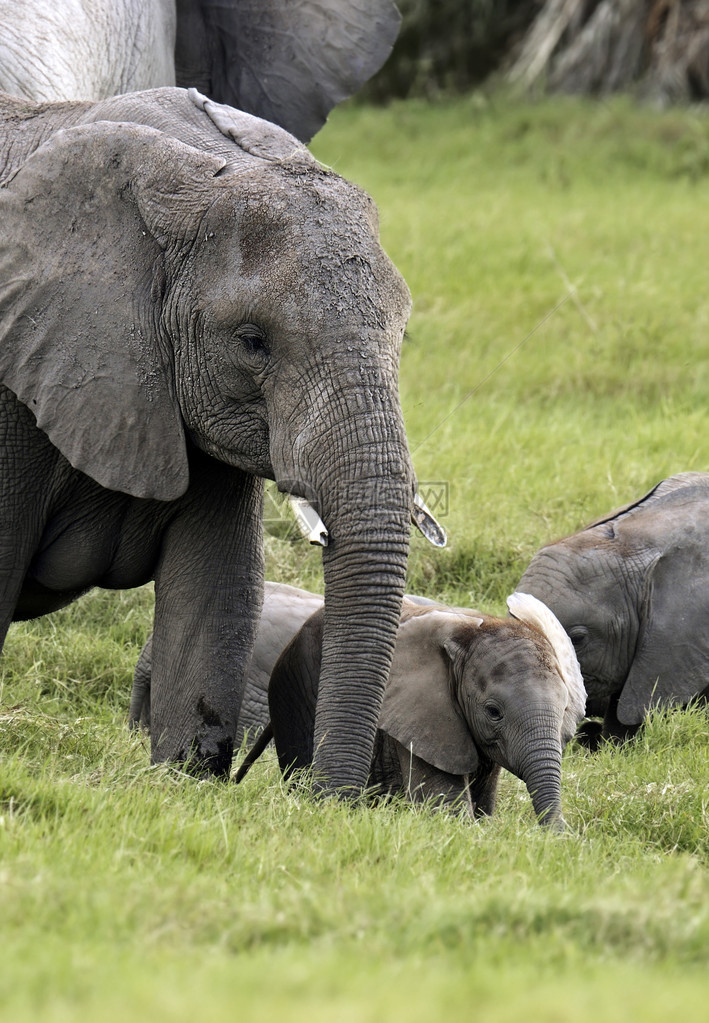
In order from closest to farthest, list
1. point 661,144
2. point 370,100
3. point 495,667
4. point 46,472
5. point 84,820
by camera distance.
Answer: point 84,820 → point 46,472 → point 495,667 → point 661,144 → point 370,100

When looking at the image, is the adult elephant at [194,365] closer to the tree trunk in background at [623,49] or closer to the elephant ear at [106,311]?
the elephant ear at [106,311]

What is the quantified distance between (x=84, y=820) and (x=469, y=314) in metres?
8.62

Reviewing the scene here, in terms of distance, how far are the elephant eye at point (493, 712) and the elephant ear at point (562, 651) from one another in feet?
0.86

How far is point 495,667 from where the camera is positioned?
566cm

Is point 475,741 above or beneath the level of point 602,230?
beneath

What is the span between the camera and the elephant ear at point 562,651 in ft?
19.1

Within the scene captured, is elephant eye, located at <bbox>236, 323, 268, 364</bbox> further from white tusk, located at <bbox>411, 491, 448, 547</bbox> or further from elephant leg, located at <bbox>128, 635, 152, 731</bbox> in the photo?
elephant leg, located at <bbox>128, 635, 152, 731</bbox>

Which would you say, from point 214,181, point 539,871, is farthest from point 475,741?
point 214,181

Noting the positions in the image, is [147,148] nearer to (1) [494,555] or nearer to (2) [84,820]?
(2) [84,820]

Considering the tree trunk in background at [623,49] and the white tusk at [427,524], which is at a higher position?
the tree trunk in background at [623,49]

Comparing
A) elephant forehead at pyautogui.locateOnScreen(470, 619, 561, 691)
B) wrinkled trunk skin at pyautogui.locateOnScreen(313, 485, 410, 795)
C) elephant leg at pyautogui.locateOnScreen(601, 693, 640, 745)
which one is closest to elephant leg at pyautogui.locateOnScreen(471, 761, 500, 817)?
elephant forehead at pyautogui.locateOnScreen(470, 619, 561, 691)

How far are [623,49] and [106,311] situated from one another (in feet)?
48.0

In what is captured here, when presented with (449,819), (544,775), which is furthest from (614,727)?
(449,819)

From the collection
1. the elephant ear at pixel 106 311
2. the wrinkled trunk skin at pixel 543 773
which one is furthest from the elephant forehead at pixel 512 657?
the elephant ear at pixel 106 311
